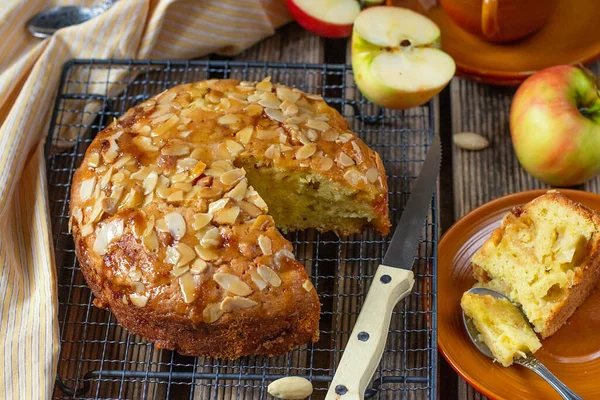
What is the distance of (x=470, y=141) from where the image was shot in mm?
3010

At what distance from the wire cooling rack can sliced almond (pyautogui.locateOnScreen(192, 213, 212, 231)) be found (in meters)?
0.43

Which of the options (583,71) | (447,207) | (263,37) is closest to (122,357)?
(447,207)

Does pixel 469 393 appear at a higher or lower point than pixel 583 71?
lower

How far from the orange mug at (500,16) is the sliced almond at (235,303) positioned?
1.63 m

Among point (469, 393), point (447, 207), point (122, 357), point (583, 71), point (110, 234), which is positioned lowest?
point (469, 393)

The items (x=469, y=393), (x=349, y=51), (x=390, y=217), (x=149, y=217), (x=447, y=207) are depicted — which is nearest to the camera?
(x=149, y=217)

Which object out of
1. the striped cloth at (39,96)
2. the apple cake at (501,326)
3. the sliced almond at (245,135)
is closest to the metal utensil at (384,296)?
the apple cake at (501,326)

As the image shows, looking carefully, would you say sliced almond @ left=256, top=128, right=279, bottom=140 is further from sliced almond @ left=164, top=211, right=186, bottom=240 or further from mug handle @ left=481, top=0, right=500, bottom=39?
mug handle @ left=481, top=0, right=500, bottom=39

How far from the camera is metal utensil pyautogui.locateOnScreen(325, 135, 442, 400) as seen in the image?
6.65 ft

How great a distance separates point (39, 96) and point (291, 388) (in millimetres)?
1502

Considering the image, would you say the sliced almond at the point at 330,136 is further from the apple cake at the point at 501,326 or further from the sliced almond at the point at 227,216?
the apple cake at the point at 501,326

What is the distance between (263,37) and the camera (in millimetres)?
3369

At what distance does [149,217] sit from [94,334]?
1.89ft

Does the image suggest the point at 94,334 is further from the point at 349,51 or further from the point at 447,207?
the point at 349,51
